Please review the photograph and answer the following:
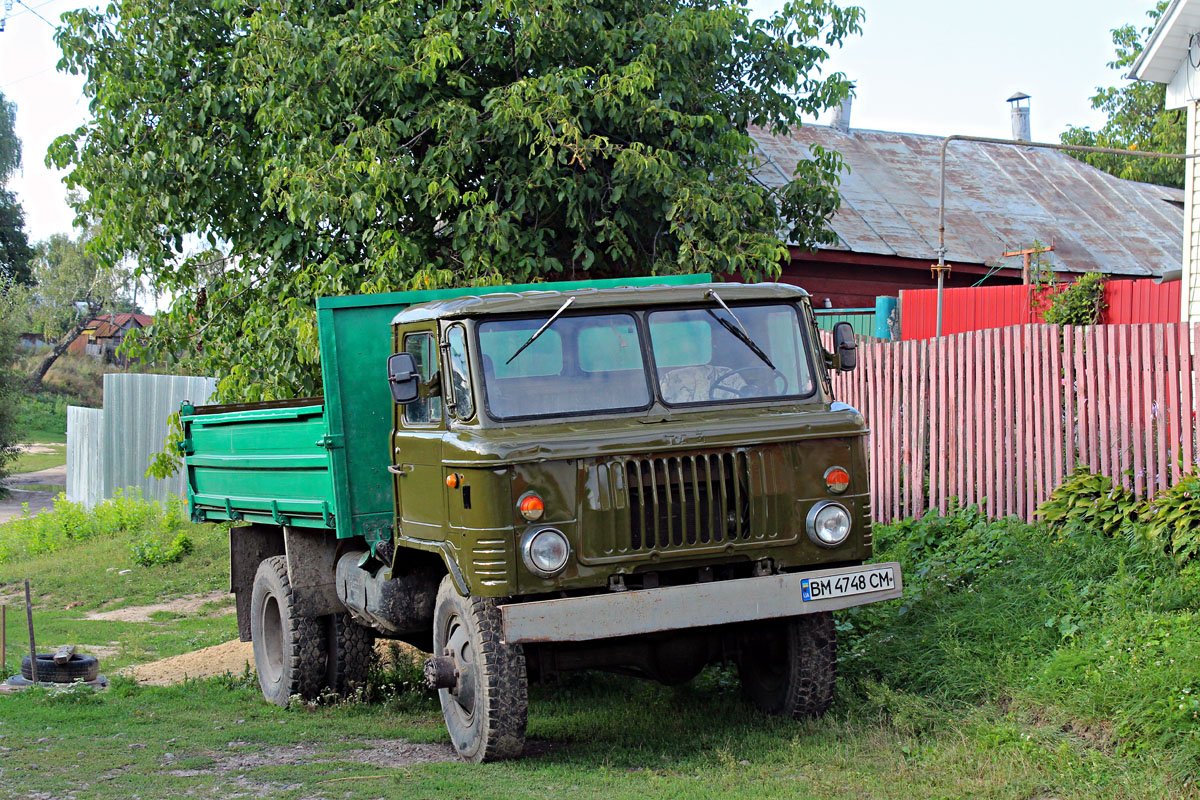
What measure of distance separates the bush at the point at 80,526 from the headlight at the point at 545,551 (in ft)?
45.8

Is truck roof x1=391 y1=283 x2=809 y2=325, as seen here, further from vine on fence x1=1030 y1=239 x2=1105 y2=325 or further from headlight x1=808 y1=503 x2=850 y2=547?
vine on fence x1=1030 y1=239 x2=1105 y2=325

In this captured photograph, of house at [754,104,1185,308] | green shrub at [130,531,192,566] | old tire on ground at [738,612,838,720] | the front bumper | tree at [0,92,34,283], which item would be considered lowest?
green shrub at [130,531,192,566]

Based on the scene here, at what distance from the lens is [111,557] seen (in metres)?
17.0

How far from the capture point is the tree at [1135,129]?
3166cm

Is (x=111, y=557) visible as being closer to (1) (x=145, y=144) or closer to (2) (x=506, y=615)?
(1) (x=145, y=144)

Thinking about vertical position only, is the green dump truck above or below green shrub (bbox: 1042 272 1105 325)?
below

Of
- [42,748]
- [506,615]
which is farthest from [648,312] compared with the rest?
[42,748]

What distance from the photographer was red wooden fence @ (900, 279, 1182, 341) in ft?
52.6

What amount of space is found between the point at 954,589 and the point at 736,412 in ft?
8.50

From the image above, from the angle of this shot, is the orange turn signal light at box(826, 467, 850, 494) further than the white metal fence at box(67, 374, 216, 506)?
No

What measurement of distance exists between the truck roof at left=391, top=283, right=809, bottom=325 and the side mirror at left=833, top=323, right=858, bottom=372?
38 centimetres

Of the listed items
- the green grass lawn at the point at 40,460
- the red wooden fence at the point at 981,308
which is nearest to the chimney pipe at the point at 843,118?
the red wooden fence at the point at 981,308

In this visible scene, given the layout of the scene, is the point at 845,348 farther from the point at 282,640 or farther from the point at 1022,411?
the point at 282,640

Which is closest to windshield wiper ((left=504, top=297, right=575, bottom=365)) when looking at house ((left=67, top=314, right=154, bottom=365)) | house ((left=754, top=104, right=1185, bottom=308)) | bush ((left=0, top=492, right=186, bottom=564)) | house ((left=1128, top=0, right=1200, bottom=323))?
house ((left=1128, top=0, right=1200, bottom=323))
